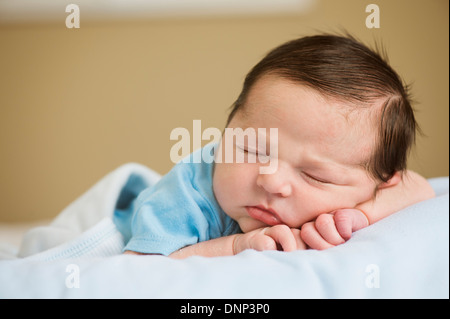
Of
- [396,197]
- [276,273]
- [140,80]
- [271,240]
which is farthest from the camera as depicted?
[140,80]

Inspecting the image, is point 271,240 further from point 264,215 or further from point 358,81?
point 358,81

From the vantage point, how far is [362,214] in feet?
2.28

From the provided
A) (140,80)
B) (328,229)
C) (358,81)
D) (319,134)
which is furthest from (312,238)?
(140,80)

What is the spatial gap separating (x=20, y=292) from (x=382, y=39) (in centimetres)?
80

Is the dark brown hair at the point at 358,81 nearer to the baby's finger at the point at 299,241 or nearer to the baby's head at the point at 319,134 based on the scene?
the baby's head at the point at 319,134

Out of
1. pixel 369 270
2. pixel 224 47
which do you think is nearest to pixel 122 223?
pixel 224 47

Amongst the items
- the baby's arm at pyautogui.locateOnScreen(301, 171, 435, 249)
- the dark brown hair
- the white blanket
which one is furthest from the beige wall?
the white blanket

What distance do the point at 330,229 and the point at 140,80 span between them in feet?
1.81

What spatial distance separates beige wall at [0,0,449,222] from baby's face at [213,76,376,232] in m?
0.16

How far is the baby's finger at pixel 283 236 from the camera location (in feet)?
2.06

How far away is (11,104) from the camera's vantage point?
1.14 meters

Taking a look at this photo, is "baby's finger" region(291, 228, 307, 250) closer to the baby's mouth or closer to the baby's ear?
the baby's mouth

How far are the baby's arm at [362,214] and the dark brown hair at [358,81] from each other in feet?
0.12

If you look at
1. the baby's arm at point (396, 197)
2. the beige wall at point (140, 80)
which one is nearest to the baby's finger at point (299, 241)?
the baby's arm at point (396, 197)
